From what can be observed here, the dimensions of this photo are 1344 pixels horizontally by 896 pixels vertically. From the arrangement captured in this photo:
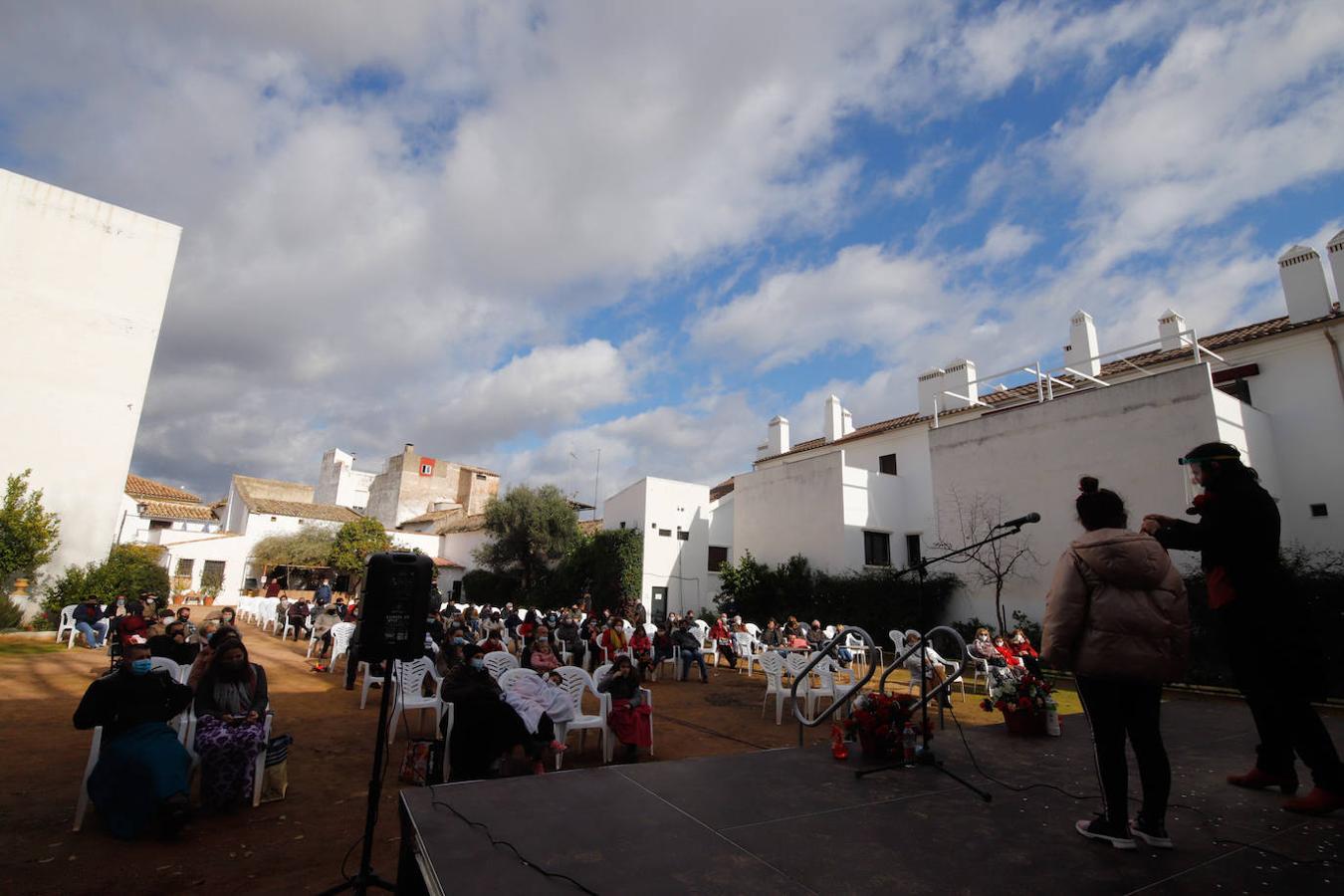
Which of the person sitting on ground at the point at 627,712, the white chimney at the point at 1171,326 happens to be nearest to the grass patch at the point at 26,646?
the person sitting on ground at the point at 627,712

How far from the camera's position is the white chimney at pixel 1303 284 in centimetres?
1535

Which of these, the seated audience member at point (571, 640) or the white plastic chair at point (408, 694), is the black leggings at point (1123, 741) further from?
the seated audience member at point (571, 640)

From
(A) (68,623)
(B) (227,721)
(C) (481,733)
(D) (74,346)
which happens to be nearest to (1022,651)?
(C) (481,733)

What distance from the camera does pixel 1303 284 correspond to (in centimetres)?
1561

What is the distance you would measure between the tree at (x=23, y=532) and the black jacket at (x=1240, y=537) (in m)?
21.8

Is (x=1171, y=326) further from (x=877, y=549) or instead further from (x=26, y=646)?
(x=26, y=646)

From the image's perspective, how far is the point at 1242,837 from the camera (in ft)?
8.80

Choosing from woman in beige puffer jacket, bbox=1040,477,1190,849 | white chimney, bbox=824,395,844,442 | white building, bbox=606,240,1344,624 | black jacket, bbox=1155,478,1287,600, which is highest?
white chimney, bbox=824,395,844,442

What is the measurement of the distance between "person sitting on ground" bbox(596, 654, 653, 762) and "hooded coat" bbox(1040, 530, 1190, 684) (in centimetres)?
471

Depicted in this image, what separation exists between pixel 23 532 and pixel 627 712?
57.2 feet

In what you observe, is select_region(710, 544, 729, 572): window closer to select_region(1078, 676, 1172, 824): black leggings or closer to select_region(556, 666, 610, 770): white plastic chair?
select_region(556, 666, 610, 770): white plastic chair

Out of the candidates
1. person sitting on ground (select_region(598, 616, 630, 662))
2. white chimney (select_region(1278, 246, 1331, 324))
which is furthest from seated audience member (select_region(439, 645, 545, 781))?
white chimney (select_region(1278, 246, 1331, 324))

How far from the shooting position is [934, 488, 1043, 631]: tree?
1647 centimetres

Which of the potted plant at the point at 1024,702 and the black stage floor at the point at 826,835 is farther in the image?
the potted plant at the point at 1024,702
